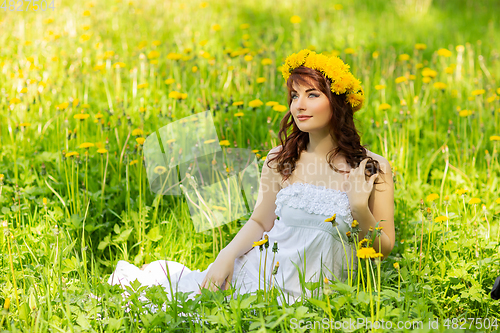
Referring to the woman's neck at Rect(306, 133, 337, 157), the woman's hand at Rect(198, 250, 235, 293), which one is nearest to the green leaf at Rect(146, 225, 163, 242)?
the woman's hand at Rect(198, 250, 235, 293)

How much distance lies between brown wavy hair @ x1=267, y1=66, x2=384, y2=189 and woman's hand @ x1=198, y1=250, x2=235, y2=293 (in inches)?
20.0

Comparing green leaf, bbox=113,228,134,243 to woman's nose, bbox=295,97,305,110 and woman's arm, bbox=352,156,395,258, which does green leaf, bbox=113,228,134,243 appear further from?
woman's arm, bbox=352,156,395,258

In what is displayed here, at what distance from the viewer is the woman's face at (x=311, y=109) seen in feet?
7.12

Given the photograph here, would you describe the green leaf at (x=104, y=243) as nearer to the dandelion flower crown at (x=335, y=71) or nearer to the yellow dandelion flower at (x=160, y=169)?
the yellow dandelion flower at (x=160, y=169)

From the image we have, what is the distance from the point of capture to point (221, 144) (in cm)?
288

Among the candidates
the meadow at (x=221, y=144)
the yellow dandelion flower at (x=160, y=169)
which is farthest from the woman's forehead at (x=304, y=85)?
the yellow dandelion flower at (x=160, y=169)

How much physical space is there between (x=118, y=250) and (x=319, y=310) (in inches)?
58.5

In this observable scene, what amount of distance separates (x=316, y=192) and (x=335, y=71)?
1.92 feet

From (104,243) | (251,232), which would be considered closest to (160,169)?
(104,243)

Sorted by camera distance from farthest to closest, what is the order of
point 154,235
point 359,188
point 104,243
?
1. point 154,235
2. point 104,243
3. point 359,188

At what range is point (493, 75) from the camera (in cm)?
509

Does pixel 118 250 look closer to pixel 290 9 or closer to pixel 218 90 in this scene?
pixel 218 90

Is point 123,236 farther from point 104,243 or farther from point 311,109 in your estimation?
point 311,109

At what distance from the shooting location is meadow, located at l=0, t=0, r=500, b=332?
1.93 m
